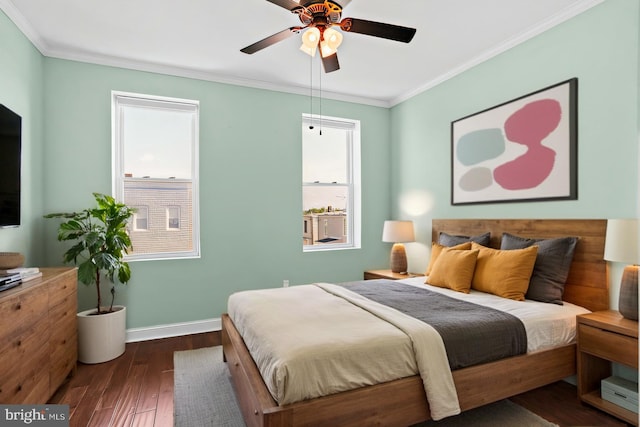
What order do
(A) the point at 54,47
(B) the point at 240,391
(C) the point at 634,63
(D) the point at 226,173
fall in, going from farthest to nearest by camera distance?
1. (D) the point at 226,173
2. (A) the point at 54,47
3. (C) the point at 634,63
4. (B) the point at 240,391

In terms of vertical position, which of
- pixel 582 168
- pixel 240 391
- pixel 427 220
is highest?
pixel 582 168

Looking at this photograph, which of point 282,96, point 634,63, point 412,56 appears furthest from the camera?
point 282,96

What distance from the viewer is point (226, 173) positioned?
3758mm

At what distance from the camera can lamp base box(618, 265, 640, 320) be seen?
2.03m

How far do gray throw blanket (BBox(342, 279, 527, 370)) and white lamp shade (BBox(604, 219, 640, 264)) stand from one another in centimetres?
70

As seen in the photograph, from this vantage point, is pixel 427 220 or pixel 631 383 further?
pixel 427 220

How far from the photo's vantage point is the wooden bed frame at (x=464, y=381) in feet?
5.05

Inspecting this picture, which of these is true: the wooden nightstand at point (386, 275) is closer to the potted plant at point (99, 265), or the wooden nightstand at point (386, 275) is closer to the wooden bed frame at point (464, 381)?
the wooden bed frame at point (464, 381)

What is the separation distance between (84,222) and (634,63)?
458 cm

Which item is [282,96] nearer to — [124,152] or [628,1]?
[124,152]

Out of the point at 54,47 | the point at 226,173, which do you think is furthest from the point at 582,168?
the point at 54,47

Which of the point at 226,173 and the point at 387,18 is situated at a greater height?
the point at 387,18

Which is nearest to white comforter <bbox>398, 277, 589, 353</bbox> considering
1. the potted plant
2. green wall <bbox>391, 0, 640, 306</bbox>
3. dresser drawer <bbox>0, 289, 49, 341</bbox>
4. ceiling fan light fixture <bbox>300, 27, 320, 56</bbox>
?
green wall <bbox>391, 0, 640, 306</bbox>

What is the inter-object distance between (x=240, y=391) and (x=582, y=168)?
A: 2839 mm
